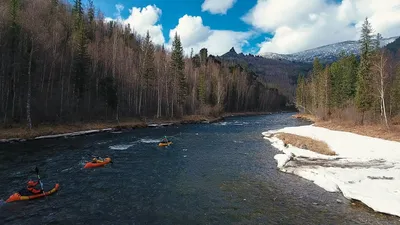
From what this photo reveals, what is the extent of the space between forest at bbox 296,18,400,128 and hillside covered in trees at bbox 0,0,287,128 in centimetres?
3724

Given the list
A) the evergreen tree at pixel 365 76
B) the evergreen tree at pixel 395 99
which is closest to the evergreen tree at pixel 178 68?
the evergreen tree at pixel 365 76

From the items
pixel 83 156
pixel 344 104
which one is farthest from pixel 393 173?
pixel 344 104

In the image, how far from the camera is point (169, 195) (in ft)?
57.5

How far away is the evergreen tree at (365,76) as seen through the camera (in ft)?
173

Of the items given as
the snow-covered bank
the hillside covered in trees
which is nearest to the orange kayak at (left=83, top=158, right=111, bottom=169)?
the snow-covered bank

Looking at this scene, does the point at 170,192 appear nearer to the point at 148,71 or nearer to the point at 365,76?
the point at 365,76

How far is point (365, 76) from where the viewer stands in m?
54.6

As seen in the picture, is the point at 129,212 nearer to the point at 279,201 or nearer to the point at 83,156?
the point at 279,201

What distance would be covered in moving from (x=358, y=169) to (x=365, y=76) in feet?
133

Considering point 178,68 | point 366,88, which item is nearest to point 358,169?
point 366,88

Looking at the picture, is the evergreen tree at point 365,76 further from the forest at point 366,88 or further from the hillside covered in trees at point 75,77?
the hillside covered in trees at point 75,77

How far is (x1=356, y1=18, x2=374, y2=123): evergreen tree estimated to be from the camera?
52.6 m

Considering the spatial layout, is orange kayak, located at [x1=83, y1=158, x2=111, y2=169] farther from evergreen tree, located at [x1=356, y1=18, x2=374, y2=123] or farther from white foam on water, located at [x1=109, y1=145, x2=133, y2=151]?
evergreen tree, located at [x1=356, y1=18, x2=374, y2=123]

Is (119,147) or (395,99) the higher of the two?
(395,99)
